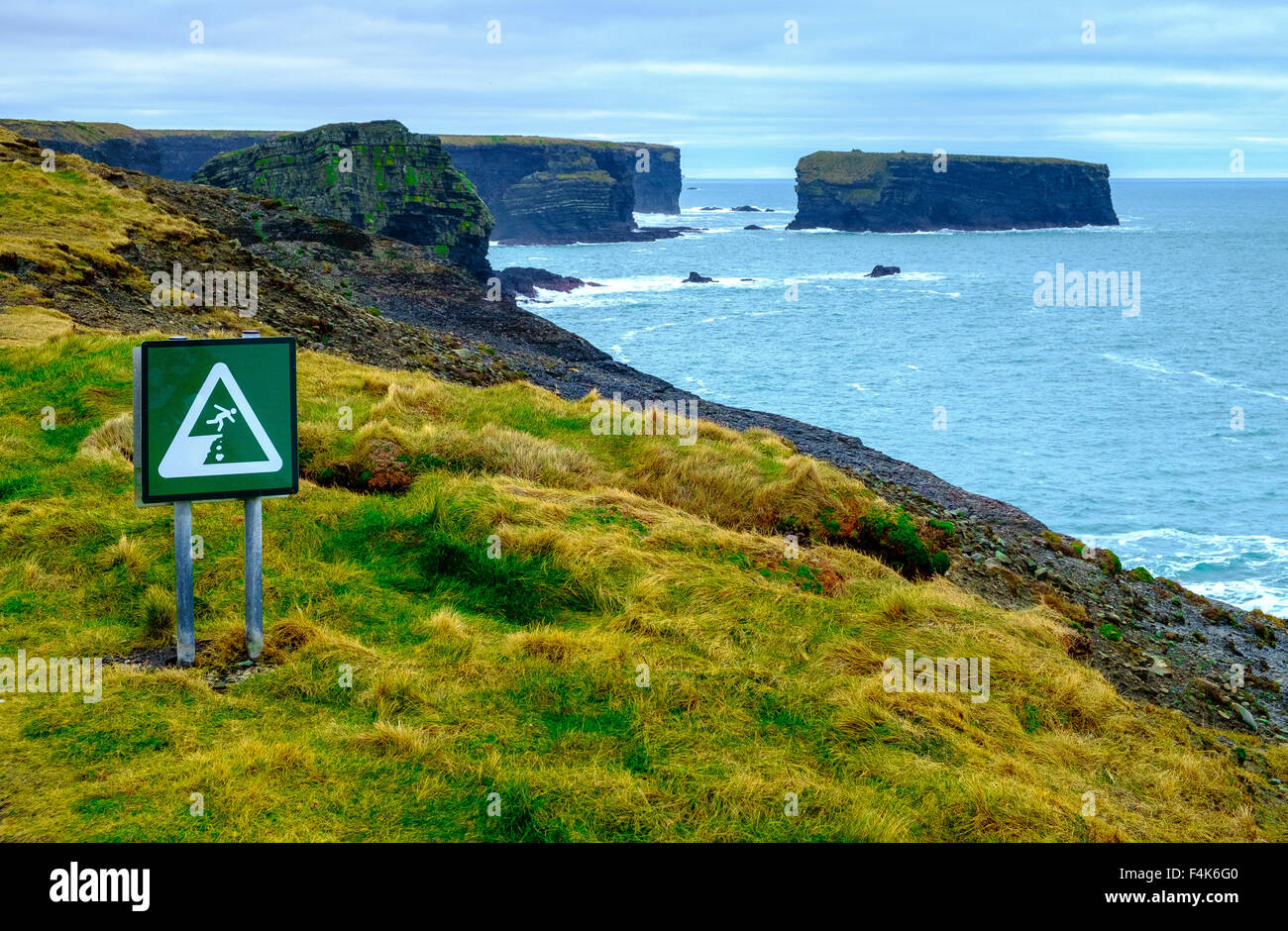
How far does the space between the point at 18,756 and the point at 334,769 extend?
1.85 metres

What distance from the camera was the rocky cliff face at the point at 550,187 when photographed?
156250 mm

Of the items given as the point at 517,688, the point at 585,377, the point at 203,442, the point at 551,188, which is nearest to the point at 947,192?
the point at 551,188

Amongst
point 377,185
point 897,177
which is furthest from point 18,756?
point 897,177

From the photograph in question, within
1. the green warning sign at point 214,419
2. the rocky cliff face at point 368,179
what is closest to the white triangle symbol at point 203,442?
the green warning sign at point 214,419

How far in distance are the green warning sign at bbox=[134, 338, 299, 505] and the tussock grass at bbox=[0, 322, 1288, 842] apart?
1440 millimetres

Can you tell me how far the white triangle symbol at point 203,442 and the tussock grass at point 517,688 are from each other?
1.51 m

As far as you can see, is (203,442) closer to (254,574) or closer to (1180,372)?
(254,574)

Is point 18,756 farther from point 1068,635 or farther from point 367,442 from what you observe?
point 1068,635

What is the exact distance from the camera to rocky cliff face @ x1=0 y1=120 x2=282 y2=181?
108m

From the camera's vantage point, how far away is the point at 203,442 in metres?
6.60

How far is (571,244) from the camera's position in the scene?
153 meters

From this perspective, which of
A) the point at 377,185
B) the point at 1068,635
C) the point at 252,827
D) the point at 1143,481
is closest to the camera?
the point at 252,827

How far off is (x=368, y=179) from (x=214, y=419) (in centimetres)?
6326

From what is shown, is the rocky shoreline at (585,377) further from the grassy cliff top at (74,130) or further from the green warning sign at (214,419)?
the grassy cliff top at (74,130)
